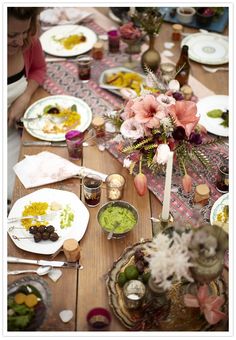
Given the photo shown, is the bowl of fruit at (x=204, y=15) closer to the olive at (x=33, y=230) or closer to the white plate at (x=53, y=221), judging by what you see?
the white plate at (x=53, y=221)

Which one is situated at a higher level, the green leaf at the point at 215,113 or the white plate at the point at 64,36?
the white plate at the point at 64,36

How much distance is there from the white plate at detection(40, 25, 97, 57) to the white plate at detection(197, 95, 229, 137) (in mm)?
782

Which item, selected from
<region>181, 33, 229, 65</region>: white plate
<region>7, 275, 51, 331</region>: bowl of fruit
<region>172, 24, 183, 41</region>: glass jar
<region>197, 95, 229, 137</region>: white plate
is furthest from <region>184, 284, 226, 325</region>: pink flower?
<region>172, 24, 183, 41</region>: glass jar

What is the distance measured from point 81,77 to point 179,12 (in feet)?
2.88

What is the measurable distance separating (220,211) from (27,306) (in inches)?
31.4

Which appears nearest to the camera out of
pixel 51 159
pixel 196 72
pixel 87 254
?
pixel 87 254

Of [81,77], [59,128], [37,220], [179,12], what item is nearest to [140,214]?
[37,220]

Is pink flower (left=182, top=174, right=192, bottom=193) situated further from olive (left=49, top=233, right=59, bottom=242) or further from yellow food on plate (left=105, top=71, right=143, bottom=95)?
yellow food on plate (left=105, top=71, right=143, bottom=95)

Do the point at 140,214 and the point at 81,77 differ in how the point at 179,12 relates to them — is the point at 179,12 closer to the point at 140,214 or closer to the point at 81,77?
the point at 81,77

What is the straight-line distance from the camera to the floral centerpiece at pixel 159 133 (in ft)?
5.46

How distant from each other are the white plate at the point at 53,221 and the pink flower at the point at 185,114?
1.63ft

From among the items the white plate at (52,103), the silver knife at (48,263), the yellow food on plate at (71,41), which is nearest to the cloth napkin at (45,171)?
the white plate at (52,103)

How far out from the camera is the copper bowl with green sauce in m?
1.54
